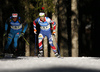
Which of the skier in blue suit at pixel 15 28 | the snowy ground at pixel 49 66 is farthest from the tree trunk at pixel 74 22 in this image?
the snowy ground at pixel 49 66

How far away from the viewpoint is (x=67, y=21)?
Result: 7.89 metres

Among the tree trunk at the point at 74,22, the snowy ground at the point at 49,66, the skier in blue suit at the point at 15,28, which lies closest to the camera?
the snowy ground at the point at 49,66

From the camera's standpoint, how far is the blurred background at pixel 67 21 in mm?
7836

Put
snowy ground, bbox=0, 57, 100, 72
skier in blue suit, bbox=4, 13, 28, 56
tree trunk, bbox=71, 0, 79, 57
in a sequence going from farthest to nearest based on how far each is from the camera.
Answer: tree trunk, bbox=71, 0, 79, 57 → skier in blue suit, bbox=4, 13, 28, 56 → snowy ground, bbox=0, 57, 100, 72

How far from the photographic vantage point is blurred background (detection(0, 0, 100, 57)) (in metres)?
7.84

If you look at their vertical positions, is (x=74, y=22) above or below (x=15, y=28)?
above

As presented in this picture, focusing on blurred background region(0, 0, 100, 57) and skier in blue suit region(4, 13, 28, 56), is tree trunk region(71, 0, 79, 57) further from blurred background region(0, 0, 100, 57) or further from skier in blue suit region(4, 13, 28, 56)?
skier in blue suit region(4, 13, 28, 56)

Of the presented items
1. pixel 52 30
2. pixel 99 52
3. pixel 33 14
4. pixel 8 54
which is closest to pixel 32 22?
pixel 33 14

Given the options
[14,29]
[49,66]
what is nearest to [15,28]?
[14,29]

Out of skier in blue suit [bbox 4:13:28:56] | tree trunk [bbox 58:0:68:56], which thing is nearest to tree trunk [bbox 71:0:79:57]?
tree trunk [bbox 58:0:68:56]

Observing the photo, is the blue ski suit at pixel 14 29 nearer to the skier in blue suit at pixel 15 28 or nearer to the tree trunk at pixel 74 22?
the skier in blue suit at pixel 15 28

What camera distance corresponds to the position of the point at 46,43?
7.86 m

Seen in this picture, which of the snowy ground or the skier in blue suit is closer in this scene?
the snowy ground

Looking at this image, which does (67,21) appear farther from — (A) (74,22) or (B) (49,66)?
(B) (49,66)
